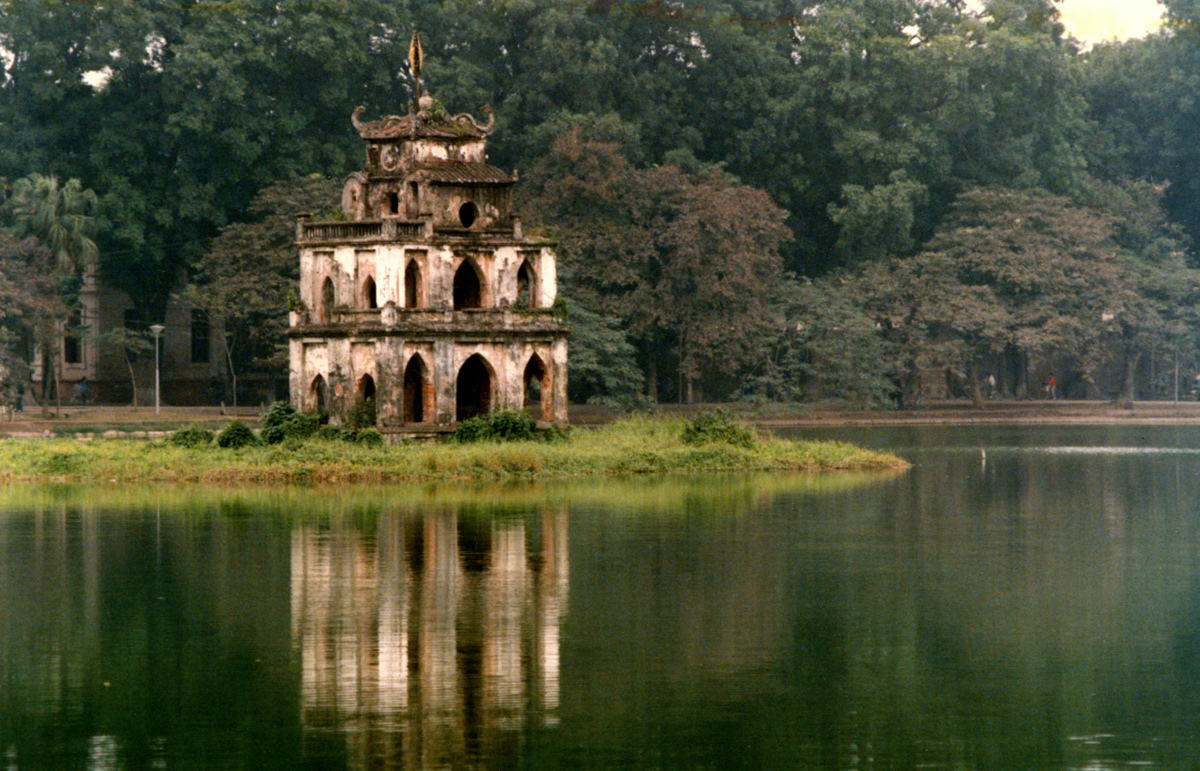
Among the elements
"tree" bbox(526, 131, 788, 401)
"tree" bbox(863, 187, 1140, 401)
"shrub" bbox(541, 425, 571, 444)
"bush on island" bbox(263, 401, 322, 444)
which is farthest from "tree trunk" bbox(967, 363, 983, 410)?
"bush on island" bbox(263, 401, 322, 444)

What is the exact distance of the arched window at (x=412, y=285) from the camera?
53281mm

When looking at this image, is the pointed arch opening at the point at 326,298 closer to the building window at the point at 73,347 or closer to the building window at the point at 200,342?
the building window at the point at 200,342

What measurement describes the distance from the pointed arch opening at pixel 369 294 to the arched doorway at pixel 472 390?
334cm

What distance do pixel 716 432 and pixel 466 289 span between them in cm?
854

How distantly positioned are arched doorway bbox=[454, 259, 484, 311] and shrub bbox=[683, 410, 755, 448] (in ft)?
23.9

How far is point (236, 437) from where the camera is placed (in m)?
50.2

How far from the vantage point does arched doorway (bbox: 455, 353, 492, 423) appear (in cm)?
5538

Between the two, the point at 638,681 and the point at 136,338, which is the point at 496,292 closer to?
the point at 136,338

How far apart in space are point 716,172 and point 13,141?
2803 centimetres

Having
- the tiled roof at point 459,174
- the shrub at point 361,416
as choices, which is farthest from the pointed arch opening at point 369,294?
the tiled roof at point 459,174

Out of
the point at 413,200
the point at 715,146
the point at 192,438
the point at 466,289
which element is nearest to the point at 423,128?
the point at 413,200

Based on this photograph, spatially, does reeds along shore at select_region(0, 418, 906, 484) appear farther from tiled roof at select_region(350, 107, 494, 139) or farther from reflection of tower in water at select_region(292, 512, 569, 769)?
reflection of tower in water at select_region(292, 512, 569, 769)

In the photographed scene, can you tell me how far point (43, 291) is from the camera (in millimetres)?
71875

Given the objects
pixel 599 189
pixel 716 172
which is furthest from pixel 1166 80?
pixel 599 189
